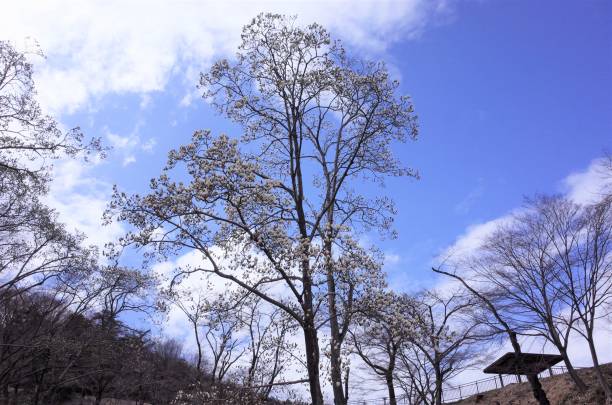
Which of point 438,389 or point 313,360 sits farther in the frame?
point 438,389

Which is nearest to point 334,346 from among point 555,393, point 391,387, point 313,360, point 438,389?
point 313,360

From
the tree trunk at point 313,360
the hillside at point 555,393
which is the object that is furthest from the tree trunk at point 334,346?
the hillside at point 555,393

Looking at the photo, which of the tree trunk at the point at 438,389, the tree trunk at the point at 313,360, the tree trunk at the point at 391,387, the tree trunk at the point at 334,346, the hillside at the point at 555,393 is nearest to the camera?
the tree trunk at the point at 313,360

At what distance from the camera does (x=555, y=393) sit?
25891 mm

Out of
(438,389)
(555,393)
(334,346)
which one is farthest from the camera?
(555,393)

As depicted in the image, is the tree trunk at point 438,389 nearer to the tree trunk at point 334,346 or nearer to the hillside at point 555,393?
the tree trunk at point 334,346

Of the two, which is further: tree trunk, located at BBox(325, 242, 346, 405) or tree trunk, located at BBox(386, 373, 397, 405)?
tree trunk, located at BBox(386, 373, 397, 405)

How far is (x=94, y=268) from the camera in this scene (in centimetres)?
2364

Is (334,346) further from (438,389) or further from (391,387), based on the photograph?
(391,387)

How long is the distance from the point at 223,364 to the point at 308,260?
49.6 feet

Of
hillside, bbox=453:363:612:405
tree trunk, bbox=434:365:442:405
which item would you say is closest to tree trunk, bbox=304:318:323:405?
tree trunk, bbox=434:365:442:405

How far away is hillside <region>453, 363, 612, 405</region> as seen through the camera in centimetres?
2228

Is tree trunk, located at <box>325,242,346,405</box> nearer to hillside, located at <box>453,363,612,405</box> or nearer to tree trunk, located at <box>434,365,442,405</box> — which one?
tree trunk, located at <box>434,365,442,405</box>

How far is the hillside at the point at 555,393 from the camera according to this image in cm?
2228
